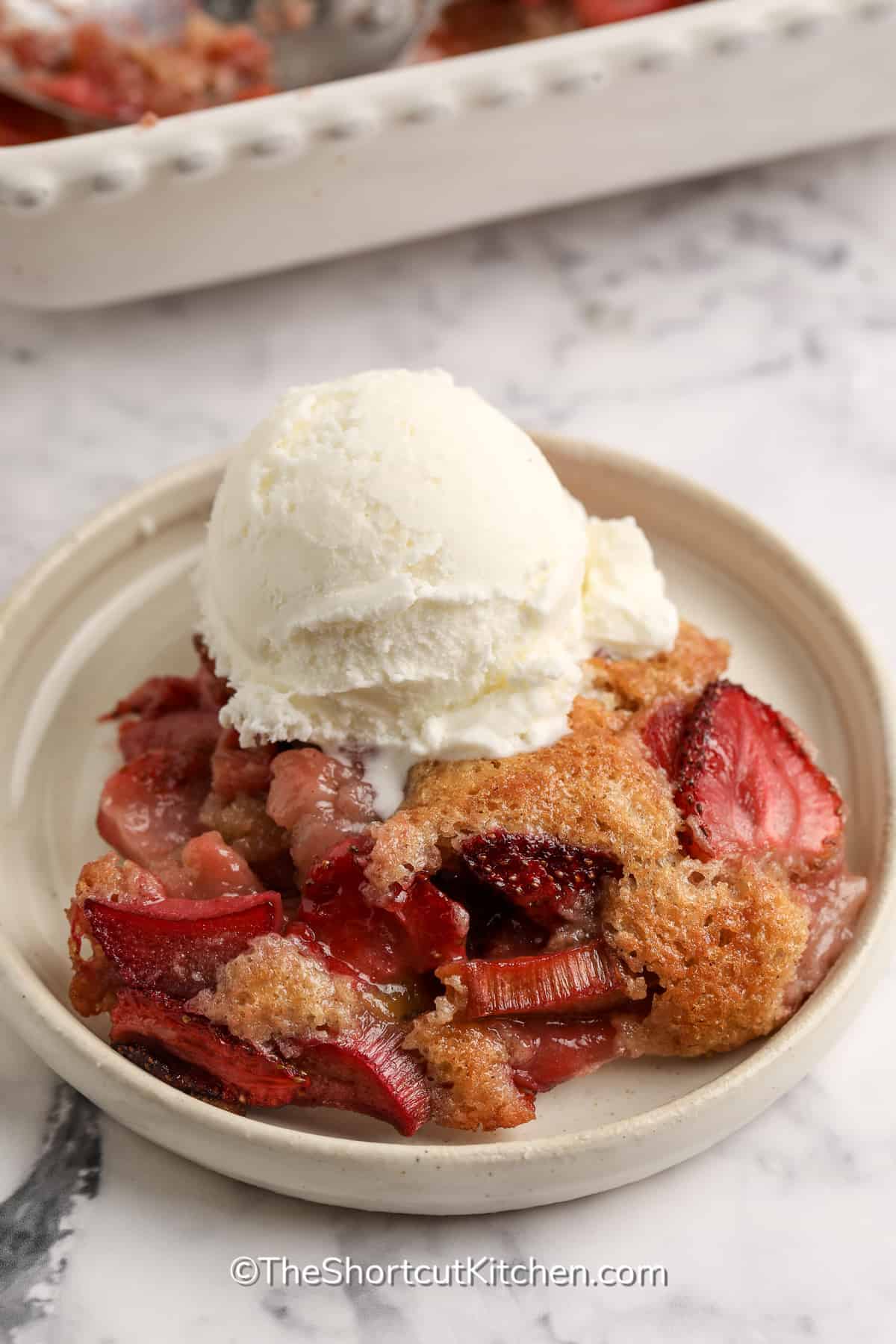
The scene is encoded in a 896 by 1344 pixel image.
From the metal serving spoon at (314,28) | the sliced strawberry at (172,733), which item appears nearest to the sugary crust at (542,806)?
the sliced strawberry at (172,733)

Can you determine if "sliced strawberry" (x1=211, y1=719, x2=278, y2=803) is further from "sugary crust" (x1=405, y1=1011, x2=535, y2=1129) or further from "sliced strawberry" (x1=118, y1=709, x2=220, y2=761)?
"sugary crust" (x1=405, y1=1011, x2=535, y2=1129)

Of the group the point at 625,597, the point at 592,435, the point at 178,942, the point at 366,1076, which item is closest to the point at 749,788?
the point at 625,597

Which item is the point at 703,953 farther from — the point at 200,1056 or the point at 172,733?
the point at 172,733

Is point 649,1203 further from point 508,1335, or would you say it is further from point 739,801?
point 739,801

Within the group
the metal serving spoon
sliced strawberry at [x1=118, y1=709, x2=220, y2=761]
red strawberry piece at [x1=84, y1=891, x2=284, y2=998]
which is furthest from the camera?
the metal serving spoon

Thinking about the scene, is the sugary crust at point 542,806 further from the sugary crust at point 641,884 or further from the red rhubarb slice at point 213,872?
the red rhubarb slice at point 213,872

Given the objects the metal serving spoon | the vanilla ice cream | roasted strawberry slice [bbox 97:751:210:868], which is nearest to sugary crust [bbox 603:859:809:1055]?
the vanilla ice cream

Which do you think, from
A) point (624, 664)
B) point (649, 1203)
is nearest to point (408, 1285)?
point (649, 1203)
